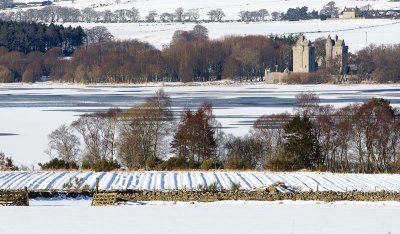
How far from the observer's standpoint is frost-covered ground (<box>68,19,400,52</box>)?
12925cm

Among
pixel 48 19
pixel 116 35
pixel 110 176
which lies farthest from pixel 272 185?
pixel 48 19

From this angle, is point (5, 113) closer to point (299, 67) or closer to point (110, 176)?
point (110, 176)

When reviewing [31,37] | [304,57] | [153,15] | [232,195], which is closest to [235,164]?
[232,195]

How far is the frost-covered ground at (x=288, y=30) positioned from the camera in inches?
5089

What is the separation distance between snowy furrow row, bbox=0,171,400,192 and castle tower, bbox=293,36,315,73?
7072 centimetres

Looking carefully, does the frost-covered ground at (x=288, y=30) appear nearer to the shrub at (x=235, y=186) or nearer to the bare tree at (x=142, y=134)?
the bare tree at (x=142, y=134)

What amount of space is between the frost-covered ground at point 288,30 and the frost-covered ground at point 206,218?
102248 mm

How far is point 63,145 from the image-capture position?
30.2 meters

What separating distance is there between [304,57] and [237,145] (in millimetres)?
67491

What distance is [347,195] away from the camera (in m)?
21.3

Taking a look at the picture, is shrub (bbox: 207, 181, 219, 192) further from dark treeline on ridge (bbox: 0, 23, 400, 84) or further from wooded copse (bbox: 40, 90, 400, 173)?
dark treeline on ridge (bbox: 0, 23, 400, 84)

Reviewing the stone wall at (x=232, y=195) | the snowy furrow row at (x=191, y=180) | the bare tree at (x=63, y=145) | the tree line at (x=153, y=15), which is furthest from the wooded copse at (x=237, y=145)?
the tree line at (x=153, y=15)

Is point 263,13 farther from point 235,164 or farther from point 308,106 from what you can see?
point 235,164

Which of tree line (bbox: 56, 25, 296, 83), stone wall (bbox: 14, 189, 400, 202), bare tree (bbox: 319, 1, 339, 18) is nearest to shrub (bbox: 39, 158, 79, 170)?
stone wall (bbox: 14, 189, 400, 202)
